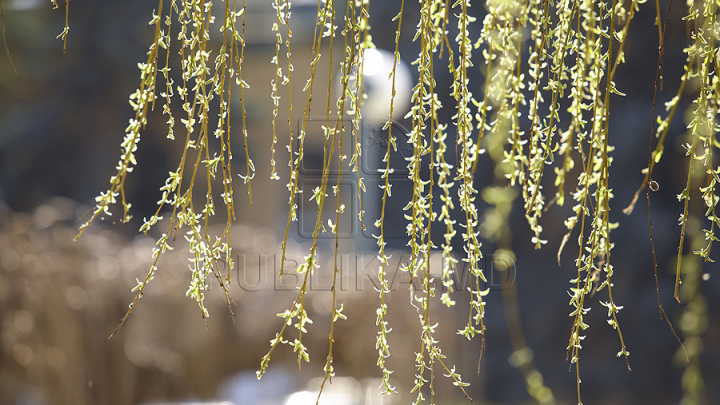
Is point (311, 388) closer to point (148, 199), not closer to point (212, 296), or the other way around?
point (212, 296)

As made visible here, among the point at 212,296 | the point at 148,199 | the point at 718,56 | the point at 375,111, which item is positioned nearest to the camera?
the point at 718,56

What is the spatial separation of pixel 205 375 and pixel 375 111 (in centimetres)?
144

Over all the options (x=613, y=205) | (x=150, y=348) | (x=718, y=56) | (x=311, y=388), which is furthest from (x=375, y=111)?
(x=718, y=56)

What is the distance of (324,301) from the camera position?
2.33 meters

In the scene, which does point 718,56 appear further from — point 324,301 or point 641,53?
point 641,53

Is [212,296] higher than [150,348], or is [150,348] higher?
[212,296]

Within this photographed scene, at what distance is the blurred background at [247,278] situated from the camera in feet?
6.83

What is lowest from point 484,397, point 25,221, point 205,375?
point 484,397

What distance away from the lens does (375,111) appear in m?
2.99

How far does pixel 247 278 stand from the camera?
244 centimetres

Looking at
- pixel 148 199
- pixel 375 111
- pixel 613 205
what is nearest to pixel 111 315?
pixel 375 111

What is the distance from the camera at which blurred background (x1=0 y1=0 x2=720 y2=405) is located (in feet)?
6.83

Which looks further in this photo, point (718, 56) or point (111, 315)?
point (111, 315)

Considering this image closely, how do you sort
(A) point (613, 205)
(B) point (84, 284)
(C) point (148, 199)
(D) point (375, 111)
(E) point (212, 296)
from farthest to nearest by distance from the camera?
1. (C) point (148, 199)
2. (A) point (613, 205)
3. (D) point (375, 111)
4. (E) point (212, 296)
5. (B) point (84, 284)
